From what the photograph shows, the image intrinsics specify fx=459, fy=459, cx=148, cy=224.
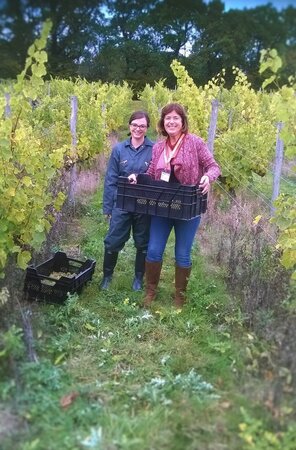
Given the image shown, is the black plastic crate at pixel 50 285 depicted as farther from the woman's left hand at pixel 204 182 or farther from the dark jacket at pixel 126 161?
the woman's left hand at pixel 204 182

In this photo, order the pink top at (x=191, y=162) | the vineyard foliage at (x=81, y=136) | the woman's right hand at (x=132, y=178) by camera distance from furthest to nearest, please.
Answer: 1. the woman's right hand at (x=132, y=178)
2. the pink top at (x=191, y=162)
3. the vineyard foliage at (x=81, y=136)

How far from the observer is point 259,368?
2717mm

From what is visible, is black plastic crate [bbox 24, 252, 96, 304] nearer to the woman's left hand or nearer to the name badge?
the name badge

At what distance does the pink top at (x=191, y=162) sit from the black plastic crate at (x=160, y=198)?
0.12 metres

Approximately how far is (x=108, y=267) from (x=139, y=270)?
1.02ft

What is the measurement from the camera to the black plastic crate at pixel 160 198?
3598 mm

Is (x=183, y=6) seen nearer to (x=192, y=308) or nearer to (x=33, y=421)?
(x=192, y=308)

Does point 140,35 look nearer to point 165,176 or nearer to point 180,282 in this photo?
point 165,176

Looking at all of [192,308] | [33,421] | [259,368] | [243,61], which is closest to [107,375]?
[33,421]

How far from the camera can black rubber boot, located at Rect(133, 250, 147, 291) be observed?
4.53 metres

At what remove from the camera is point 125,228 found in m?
4.36

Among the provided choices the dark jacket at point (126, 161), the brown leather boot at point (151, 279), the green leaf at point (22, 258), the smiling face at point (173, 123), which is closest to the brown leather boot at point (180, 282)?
the brown leather boot at point (151, 279)

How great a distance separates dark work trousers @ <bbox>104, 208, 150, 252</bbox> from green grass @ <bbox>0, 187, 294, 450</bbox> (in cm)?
47

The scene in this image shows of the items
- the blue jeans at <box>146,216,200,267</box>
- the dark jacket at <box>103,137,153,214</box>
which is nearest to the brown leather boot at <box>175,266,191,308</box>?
the blue jeans at <box>146,216,200,267</box>
